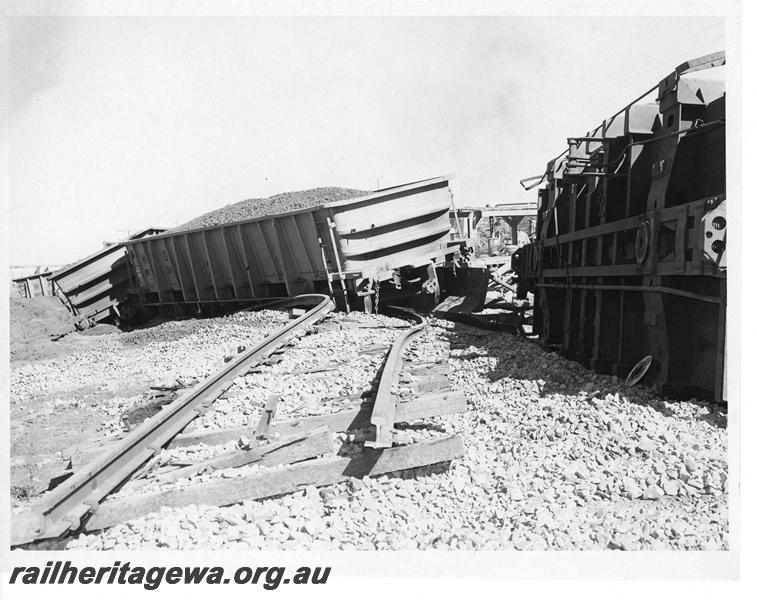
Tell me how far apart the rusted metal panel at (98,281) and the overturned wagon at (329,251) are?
2278 mm

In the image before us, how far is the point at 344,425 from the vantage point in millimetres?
3752

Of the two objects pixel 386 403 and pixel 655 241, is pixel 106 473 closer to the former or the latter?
pixel 386 403

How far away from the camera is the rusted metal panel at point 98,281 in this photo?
1367 cm

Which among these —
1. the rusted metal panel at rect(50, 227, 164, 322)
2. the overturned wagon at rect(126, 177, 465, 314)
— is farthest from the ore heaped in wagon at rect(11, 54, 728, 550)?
the rusted metal panel at rect(50, 227, 164, 322)

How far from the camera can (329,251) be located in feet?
31.8

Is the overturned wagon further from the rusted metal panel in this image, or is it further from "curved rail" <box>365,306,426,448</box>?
"curved rail" <box>365,306,426,448</box>

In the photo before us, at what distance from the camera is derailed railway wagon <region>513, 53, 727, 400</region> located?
3.86 m

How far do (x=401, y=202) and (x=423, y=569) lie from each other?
826 cm

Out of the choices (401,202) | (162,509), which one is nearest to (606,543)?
(162,509)

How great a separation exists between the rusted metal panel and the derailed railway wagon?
11.3 m

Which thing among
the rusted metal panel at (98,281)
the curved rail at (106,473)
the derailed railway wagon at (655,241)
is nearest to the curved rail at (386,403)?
the curved rail at (106,473)

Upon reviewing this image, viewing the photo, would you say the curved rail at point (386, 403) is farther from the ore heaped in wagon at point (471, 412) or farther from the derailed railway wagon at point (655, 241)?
the derailed railway wagon at point (655, 241)

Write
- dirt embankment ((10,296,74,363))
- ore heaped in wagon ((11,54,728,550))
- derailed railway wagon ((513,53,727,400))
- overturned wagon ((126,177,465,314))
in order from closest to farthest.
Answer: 1. ore heaped in wagon ((11,54,728,550))
2. derailed railway wagon ((513,53,727,400))
3. overturned wagon ((126,177,465,314))
4. dirt embankment ((10,296,74,363))

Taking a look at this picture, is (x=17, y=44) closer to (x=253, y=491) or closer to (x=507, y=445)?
(x=253, y=491)
